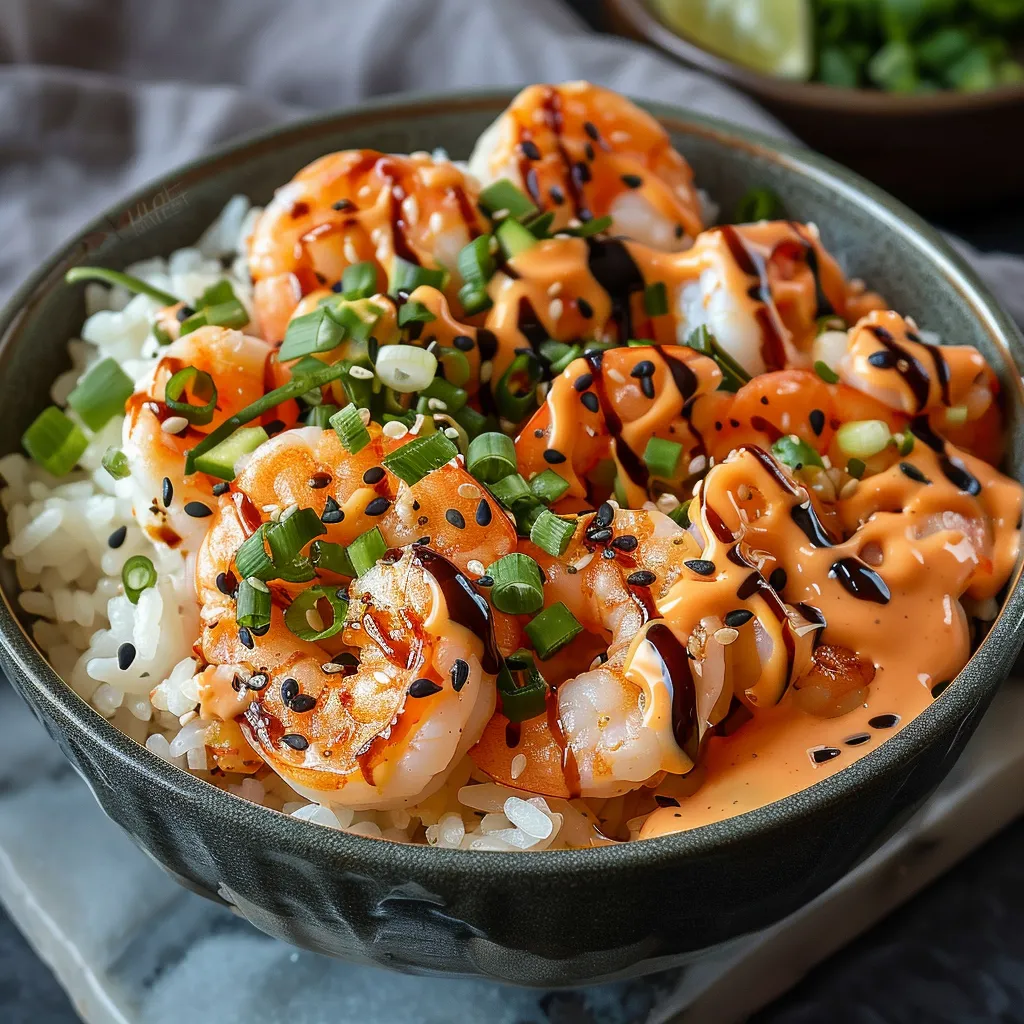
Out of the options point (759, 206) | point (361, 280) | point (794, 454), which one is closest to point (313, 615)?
point (361, 280)

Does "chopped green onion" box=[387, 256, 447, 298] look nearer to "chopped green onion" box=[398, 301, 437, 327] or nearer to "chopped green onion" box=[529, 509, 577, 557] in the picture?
"chopped green onion" box=[398, 301, 437, 327]

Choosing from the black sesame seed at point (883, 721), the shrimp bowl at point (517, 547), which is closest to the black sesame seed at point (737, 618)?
the shrimp bowl at point (517, 547)

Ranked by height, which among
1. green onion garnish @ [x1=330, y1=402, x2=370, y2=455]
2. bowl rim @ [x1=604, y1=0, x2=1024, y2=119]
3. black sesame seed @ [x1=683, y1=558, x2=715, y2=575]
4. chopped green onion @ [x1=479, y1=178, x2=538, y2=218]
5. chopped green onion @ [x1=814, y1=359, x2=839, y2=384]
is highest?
chopped green onion @ [x1=479, y1=178, x2=538, y2=218]

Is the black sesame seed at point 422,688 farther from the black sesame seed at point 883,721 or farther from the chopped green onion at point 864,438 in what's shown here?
the chopped green onion at point 864,438

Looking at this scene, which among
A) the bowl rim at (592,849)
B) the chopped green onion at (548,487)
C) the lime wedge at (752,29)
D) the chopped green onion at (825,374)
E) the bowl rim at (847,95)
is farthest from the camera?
the lime wedge at (752,29)

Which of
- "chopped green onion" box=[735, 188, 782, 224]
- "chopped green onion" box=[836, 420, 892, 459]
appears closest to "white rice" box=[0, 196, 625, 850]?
"chopped green onion" box=[836, 420, 892, 459]

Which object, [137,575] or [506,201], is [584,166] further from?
[137,575]
